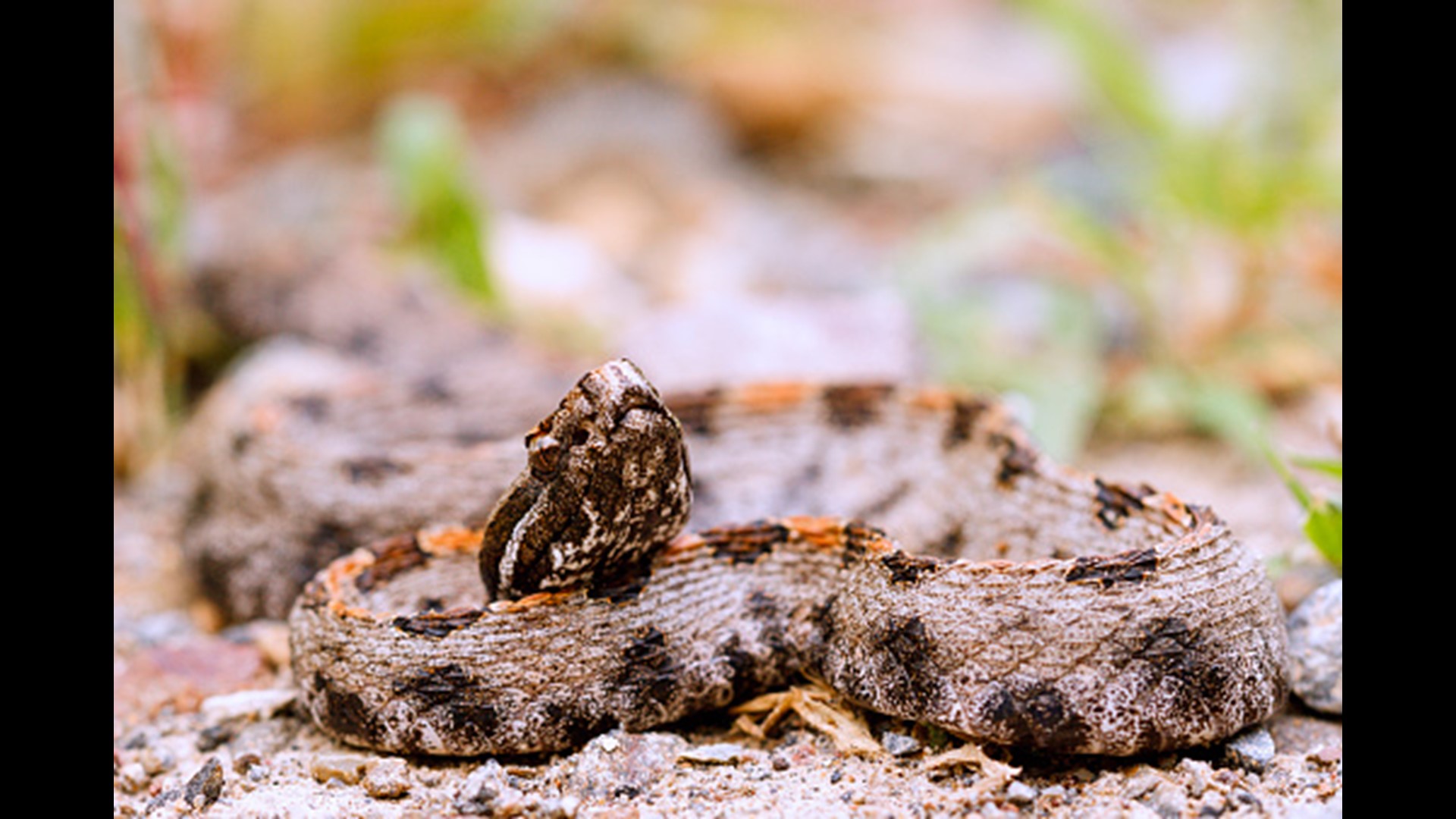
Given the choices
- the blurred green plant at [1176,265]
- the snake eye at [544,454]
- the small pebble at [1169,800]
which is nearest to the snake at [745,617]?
the snake eye at [544,454]

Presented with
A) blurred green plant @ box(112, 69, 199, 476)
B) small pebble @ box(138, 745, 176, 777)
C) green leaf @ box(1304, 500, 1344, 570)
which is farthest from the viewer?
blurred green plant @ box(112, 69, 199, 476)

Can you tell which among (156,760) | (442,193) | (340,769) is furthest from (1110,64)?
(156,760)

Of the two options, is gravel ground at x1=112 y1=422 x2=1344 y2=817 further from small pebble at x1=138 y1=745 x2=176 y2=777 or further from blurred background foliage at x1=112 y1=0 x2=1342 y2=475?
blurred background foliage at x1=112 y1=0 x2=1342 y2=475

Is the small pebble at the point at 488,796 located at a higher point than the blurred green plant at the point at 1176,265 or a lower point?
lower

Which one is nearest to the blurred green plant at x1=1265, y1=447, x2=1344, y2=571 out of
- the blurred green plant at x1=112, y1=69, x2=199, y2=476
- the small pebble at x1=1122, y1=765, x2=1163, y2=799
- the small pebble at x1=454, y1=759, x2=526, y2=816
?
the small pebble at x1=1122, y1=765, x2=1163, y2=799

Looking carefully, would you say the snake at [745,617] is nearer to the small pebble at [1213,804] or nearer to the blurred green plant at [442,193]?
the small pebble at [1213,804]

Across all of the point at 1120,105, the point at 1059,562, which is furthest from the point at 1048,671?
the point at 1120,105

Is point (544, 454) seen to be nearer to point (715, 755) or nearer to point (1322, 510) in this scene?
point (715, 755)
